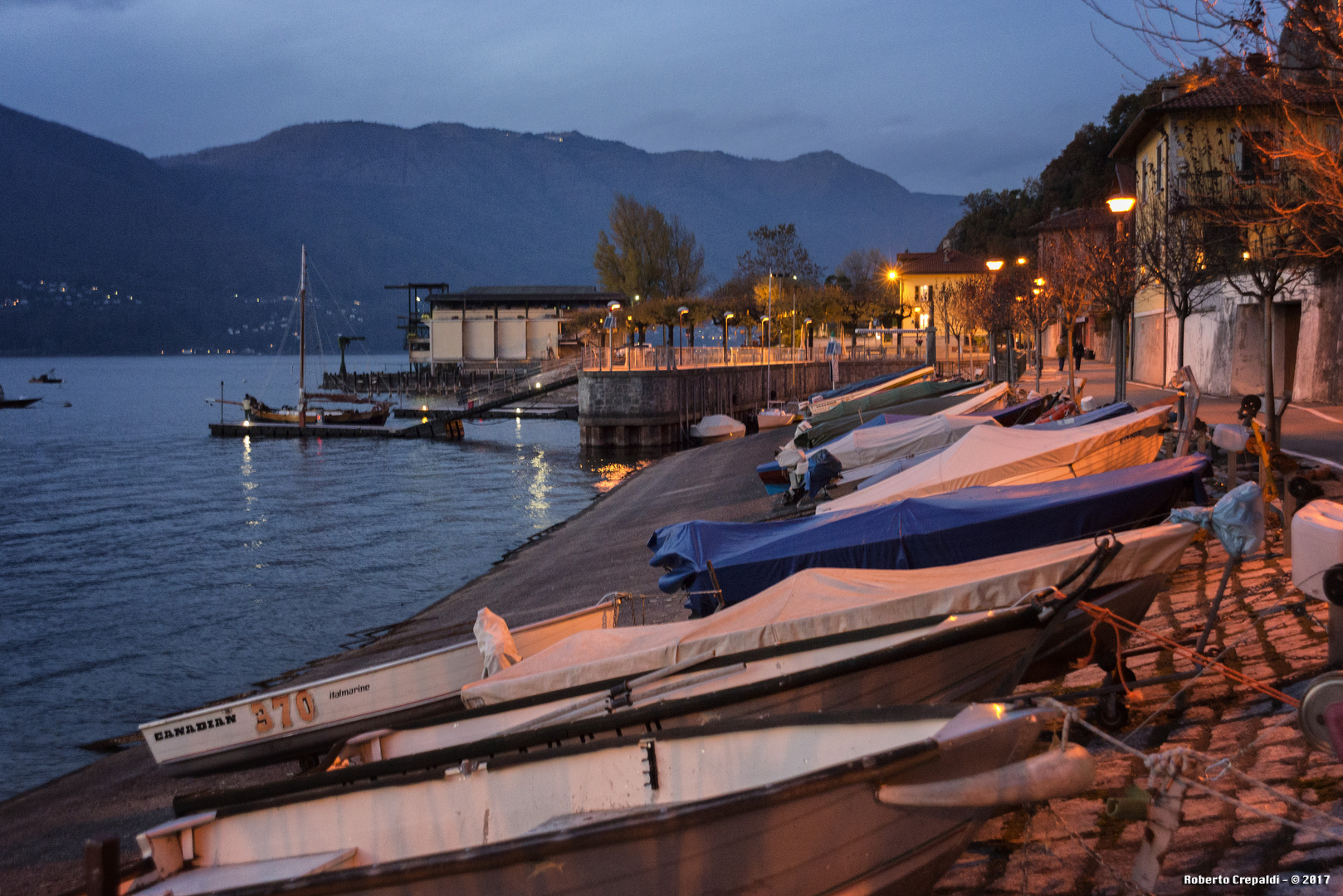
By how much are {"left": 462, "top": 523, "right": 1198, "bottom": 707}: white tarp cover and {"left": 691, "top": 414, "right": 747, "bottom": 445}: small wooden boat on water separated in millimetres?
44910

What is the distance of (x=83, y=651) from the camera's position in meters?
19.4

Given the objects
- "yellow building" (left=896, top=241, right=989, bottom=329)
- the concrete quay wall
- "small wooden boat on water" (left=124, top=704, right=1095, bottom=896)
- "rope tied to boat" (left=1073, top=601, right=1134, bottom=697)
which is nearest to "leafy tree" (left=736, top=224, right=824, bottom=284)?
"yellow building" (left=896, top=241, right=989, bottom=329)

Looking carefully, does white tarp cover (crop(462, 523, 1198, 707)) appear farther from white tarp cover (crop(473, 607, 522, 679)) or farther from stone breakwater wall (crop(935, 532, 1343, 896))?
stone breakwater wall (crop(935, 532, 1343, 896))

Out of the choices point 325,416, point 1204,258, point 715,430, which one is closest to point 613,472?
point 715,430

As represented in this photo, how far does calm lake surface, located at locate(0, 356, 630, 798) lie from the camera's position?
56.6 ft

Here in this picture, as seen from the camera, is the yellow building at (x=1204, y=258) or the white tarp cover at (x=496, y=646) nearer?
the white tarp cover at (x=496, y=646)

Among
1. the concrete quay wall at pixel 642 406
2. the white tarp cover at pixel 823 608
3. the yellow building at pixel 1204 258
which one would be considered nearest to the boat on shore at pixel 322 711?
the white tarp cover at pixel 823 608

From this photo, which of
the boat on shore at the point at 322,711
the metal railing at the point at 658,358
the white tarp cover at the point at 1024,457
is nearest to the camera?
the boat on shore at the point at 322,711

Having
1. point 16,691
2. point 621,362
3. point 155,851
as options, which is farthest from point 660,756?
point 621,362

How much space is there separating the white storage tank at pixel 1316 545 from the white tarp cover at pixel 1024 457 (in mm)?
8614

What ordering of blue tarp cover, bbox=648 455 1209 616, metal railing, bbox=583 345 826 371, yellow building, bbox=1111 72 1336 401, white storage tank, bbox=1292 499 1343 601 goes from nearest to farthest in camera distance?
white storage tank, bbox=1292 499 1343 601
blue tarp cover, bbox=648 455 1209 616
yellow building, bbox=1111 72 1336 401
metal railing, bbox=583 345 826 371

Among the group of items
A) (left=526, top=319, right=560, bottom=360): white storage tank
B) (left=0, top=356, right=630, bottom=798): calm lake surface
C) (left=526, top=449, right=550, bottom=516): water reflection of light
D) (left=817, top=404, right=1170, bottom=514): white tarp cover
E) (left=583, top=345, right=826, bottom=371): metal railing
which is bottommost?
(left=0, top=356, right=630, bottom=798): calm lake surface

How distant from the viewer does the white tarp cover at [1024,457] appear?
15.3 metres

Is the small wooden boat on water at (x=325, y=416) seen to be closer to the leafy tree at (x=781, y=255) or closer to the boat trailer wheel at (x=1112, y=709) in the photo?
the leafy tree at (x=781, y=255)
